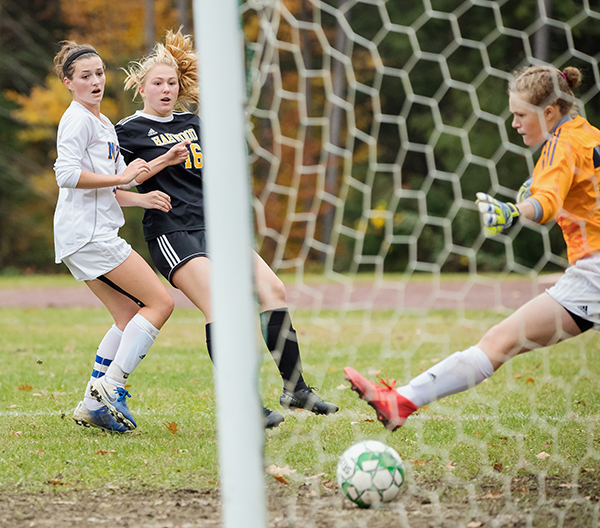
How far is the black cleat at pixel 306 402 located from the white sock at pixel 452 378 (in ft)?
2.42

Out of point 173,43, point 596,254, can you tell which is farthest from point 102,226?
point 596,254

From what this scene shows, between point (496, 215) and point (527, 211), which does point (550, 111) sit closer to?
point (527, 211)

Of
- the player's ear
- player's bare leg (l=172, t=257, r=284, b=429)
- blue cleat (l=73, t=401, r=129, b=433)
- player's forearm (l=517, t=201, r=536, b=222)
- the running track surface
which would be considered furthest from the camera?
the running track surface

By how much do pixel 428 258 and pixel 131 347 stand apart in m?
13.8

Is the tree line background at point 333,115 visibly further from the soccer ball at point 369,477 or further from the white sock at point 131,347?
the soccer ball at point 369,477

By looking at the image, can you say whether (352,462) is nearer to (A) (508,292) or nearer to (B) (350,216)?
(A) (508,292)

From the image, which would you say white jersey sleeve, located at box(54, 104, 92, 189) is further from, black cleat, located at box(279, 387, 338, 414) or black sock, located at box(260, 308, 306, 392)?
black cleat, located at box(279, 387, 338, 414)

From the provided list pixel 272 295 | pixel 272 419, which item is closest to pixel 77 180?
pixel 272 295

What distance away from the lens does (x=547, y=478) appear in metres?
3.25

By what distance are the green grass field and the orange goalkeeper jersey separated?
3.56ft

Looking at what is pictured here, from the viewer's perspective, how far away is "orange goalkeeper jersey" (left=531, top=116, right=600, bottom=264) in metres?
3.01

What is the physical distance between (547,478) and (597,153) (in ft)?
4.78

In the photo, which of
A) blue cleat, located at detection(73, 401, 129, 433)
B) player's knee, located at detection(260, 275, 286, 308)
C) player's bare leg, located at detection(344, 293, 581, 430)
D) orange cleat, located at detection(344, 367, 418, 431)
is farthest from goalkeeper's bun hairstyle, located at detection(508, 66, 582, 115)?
blue cleat, located at detection(73, 401, 129, 433)

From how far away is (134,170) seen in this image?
3750 mm
